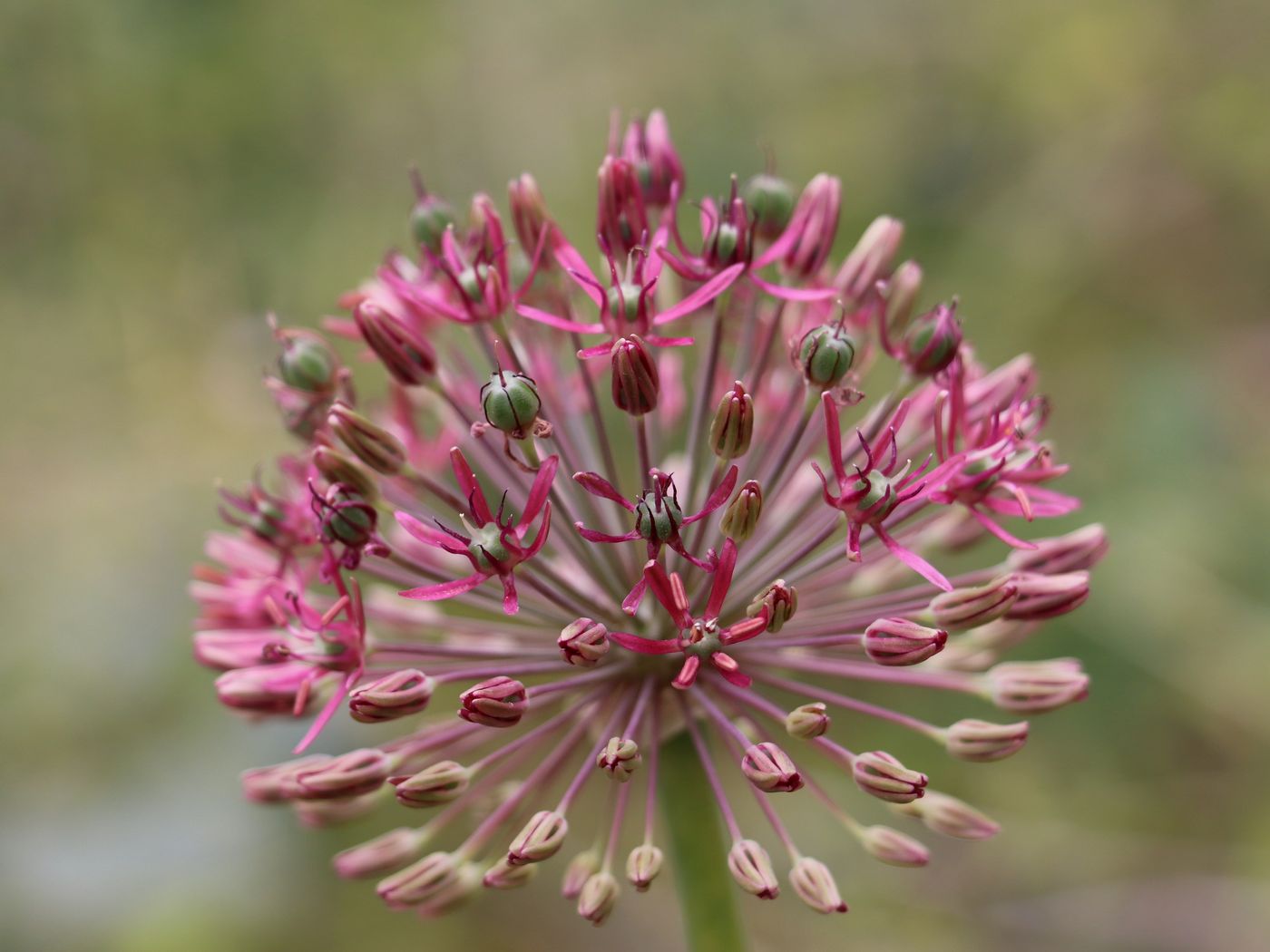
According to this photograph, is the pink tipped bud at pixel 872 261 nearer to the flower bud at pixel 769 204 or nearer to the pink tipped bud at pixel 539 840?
the flower bud at pixel 769 204

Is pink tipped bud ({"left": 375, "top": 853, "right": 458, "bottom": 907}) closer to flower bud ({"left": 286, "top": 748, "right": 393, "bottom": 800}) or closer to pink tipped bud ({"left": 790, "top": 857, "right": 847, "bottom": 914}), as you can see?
flower bud ({"left": 286, "top": 748, "right": 393, "bottom": 800})

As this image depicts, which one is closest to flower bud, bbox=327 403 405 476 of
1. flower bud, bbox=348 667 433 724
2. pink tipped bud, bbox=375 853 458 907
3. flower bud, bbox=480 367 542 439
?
flower bud, bbox=480 367 542 439

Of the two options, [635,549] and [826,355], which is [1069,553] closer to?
[826,355]

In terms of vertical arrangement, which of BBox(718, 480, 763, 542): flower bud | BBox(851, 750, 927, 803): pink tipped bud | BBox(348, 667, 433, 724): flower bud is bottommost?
BBox(851, 750, 927, 803): pink tipped bud

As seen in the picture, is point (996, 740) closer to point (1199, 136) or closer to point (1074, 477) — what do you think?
point (1074, 477)

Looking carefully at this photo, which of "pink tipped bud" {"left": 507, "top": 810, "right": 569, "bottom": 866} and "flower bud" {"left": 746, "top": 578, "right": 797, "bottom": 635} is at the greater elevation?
"flower bud" {"left": 746, "top": 578, "right": 797, "bottom": 635}

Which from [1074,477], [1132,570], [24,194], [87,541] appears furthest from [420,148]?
[1132,570]

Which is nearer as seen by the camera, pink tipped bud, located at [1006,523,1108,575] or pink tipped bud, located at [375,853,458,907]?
pink tipped bud, located at [375,853,458,907]

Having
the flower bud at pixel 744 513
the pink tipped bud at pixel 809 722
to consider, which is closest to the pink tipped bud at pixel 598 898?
the pink tipped bud at pixel 809 722
